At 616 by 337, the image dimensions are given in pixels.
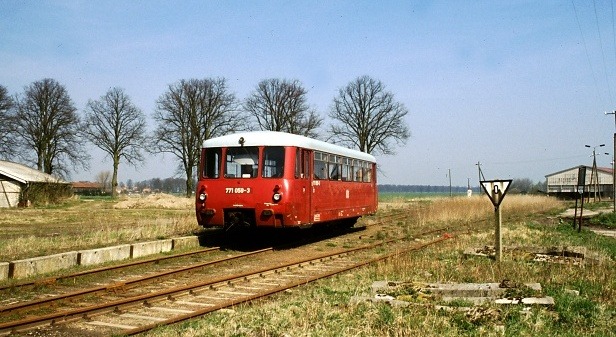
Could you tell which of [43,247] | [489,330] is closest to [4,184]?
[43,247]

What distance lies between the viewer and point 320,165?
15766 mm

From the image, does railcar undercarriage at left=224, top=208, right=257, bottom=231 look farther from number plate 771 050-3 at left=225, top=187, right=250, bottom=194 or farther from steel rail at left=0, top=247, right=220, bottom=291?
steel rail at left=0, top=247, right=220, bottom=291

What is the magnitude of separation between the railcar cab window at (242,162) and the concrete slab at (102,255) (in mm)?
3392

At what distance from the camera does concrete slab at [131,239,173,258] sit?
12.7 meters

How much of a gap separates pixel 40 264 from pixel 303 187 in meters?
6.72

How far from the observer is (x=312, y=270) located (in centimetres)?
1124

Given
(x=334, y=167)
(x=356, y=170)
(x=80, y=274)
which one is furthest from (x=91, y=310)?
(x=356, y=170)

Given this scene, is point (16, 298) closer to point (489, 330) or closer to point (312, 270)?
point (312, 270)

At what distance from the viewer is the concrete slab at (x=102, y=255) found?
36.7ft

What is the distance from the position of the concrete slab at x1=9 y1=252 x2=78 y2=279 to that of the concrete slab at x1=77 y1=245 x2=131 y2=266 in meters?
0.19

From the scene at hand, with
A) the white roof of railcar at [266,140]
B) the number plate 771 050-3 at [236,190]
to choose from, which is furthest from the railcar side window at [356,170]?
the number plate 771 050-3 at [236,190]

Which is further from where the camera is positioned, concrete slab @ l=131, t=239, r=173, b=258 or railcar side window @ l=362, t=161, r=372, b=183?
railcar side window @ l=362, t=161, r=372, b=183

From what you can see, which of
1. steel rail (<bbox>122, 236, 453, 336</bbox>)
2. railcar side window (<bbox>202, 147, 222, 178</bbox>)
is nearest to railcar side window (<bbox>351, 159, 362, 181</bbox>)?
railcar side window (<bbox>202, 147, 222, 178</bbox>)

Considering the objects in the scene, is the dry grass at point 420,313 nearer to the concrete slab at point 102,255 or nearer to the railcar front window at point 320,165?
the concrete slab at point 102,255
